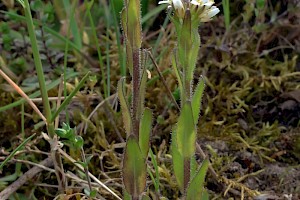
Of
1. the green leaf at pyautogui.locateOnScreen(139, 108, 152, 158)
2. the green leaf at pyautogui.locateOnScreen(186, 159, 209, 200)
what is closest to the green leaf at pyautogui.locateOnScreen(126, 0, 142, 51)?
the green leaf at pyautogui.locateOnScreen(139, 108, 152, 158)

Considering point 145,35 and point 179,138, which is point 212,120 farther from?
point 179,138

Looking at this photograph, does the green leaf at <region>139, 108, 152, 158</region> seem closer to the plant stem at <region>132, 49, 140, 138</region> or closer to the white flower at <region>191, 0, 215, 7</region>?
the plant stem at <region>132, 49, 140, 138</region>

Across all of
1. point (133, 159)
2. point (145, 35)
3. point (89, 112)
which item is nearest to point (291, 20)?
point (145, 35)

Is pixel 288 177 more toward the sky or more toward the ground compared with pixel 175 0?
more toward the ground

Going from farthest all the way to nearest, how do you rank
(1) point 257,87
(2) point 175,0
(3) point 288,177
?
1. (1) point 257,87
2. (3) point 288,177
3. (2) point 175,0

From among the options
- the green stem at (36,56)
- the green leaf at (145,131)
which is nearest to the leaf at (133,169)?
the green leaf at (145,131)

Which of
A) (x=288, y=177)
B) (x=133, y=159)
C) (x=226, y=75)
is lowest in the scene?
(x=288, y=177)

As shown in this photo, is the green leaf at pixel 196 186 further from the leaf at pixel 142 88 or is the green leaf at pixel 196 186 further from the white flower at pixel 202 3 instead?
the white flower at pixel 202 3

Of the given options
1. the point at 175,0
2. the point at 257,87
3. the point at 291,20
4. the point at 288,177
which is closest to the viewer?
the point at 175,0

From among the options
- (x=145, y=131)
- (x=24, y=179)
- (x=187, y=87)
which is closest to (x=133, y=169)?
(x=145, y=131)
